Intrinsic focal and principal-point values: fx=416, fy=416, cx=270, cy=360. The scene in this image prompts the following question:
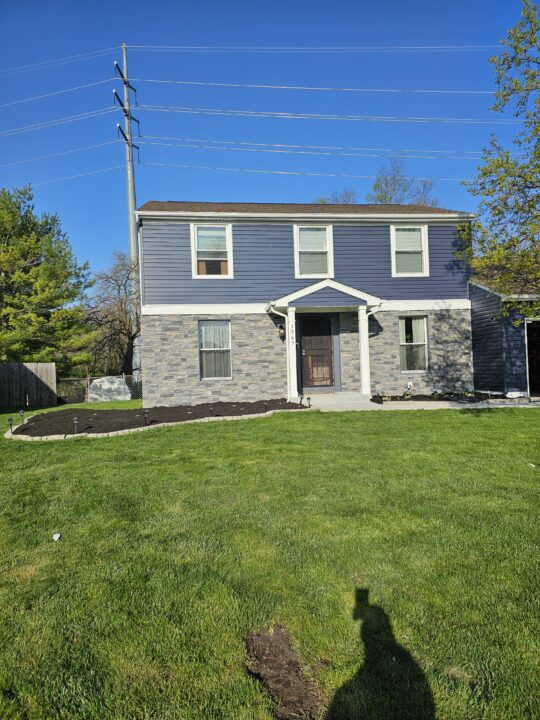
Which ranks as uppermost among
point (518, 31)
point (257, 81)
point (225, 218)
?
point (257, 81)

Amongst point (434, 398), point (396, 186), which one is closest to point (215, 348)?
point (434, 398)

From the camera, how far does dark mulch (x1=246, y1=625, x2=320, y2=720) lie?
1.71 meters

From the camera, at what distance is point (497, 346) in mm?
11719

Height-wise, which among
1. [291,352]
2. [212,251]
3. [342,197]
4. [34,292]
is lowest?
[291,352]

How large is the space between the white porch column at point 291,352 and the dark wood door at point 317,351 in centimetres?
95

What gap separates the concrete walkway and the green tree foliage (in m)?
20.5

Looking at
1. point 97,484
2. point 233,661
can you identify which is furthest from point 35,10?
point 233,661

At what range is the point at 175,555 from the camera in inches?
117

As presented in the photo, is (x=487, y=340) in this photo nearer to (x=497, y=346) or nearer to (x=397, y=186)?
(x=497, y=346)

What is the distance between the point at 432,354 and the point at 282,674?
11812 millimetres

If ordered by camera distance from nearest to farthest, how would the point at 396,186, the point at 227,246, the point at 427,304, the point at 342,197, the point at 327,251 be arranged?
1. the point at 227,246
2. the point at 327,251
3. the point at 427,304
4. the point at 396,186
5. the point at 342,197

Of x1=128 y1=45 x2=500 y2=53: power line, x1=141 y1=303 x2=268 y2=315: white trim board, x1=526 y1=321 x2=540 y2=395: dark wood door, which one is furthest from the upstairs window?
x1=526 y1=321 x2=540 y2=395: dark wood door

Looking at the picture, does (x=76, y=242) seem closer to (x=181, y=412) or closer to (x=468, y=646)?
(x=181, y=412)

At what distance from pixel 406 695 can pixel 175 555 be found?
1746 millimetres
